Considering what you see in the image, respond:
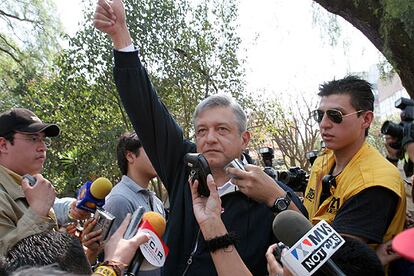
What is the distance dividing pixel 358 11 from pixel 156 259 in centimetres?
513

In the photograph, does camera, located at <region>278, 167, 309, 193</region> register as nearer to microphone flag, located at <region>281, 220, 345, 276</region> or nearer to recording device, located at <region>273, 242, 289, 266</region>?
recording device, located at <region>273, 242, 289, 266</region>

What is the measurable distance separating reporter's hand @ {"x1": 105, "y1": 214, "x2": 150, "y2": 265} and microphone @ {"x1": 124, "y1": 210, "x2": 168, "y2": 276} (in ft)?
0.09

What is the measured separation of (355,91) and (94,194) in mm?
1482

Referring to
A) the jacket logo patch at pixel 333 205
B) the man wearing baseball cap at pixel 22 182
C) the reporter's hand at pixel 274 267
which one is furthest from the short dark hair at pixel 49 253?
the jacket logo patch at pixel 333 205

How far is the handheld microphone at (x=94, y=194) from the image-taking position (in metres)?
2.45

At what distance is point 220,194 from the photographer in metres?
2.22

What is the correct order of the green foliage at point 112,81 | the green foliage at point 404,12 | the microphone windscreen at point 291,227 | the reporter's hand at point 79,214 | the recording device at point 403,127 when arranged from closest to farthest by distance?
the microphone windscreen at point 291,227 → the recording device at point 403,127 → the reporter's hand at point 79,214 → the green foliage at point 404,12 → the green foliage at point 112,81

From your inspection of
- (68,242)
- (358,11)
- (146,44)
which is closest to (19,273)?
(68,242)

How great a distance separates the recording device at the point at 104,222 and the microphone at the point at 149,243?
1.29ft

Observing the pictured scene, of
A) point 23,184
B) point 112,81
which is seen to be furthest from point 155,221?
point 112,81

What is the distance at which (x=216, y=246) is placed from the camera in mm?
1822

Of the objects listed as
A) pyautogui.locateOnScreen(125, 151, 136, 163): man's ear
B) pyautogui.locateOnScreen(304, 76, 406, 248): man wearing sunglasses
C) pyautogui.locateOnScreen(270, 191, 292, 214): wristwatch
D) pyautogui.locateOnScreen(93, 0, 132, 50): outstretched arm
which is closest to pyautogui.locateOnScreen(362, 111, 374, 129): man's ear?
pyautogui.locateOnScreen(304, 76, 406, 248): man wearing sunglasses

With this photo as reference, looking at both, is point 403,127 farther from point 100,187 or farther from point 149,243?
point 100,187

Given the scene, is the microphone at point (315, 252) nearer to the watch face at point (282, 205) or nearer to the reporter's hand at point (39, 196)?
the watch face at point (282, 205)
